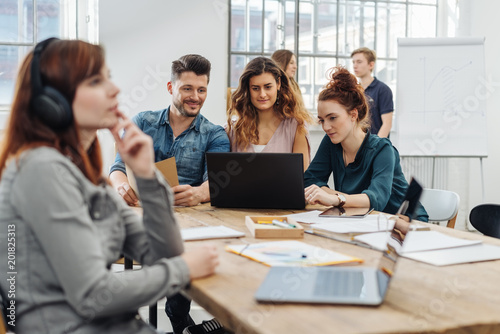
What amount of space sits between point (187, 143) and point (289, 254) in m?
1.32

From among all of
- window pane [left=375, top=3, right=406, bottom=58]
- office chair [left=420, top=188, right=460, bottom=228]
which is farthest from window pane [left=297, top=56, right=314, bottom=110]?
office chair [left=420, top=188, right=460, bottom=228]

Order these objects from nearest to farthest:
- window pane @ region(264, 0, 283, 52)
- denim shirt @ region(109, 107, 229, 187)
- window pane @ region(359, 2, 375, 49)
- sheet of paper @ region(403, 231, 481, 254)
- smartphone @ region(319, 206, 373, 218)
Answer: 1. sheet of paper @ region(403, 231, 481, 254)
2. smartphone @ region(319, 206, 373, 218)
3. denim shirt @ region(109, 107, 229, 187)
4. window pane @ region(264, 0, 283, 52)
5. window pane @ region(359, 2, 375, 49)

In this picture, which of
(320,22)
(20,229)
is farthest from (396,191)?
(320,22)

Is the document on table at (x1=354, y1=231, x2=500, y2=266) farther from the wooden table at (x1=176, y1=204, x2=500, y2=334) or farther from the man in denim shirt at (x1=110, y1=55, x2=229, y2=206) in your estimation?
the man in denim shirt at (x1=110, y1=55, x2=229, y2=206)

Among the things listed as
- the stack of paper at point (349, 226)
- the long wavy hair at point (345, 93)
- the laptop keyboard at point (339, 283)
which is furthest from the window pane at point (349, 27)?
the laptop keyboard at point (339, 283)

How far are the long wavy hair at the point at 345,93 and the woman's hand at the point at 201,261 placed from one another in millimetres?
1413

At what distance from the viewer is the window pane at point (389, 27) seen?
5.23 metres

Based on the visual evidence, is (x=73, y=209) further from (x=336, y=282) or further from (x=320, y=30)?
(x=320, y=30)

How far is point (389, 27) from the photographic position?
17.2 ft

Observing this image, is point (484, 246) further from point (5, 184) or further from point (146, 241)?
point (5, 184)

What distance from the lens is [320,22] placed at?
16.6 ft

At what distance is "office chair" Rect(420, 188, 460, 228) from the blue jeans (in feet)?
4.12

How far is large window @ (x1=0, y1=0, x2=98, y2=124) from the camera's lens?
4.20 m

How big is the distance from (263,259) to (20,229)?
54cm
